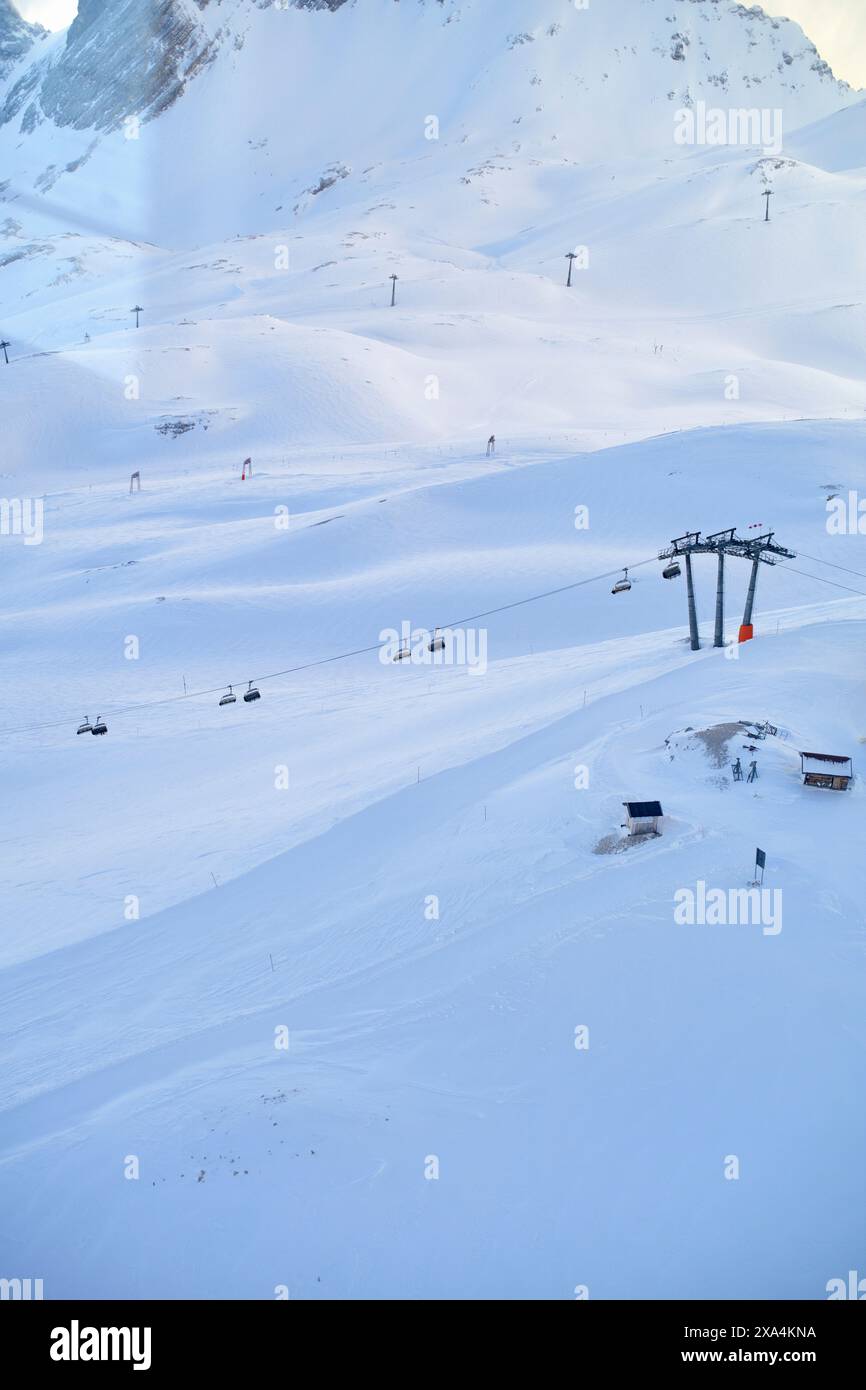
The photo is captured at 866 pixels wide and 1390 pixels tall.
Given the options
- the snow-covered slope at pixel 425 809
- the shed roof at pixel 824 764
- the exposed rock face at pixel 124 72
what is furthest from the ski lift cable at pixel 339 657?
the exposed rock face at pixel 124 72

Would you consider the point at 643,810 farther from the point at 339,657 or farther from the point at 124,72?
the point at 124,72

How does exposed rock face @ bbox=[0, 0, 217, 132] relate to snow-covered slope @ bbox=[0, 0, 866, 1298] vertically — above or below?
above

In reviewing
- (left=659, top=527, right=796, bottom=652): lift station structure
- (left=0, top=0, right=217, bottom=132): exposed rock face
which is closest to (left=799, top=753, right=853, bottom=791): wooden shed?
(left=659, top=527, right=796, bottom=652): lift station structure

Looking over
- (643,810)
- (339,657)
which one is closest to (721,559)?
(339,657)

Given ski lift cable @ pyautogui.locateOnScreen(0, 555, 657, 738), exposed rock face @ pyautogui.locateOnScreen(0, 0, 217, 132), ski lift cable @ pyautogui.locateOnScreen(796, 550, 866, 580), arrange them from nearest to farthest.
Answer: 1. ski lift cable @ pyautogui.locateOnScreen(0, 555, 657, 738)
2. ski lift cable @ pyautogui.locateOnScreen(796, 550, 866, 580)
3. exposed rock face @ pyautogui.locateOnScreen(0, 0, 217, 132)

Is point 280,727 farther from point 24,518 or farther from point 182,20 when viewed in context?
point 182,20

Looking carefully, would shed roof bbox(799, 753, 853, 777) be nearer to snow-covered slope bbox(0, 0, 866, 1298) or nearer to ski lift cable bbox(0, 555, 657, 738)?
snow-covered slope bbox(0, 0, 866, 1298)
